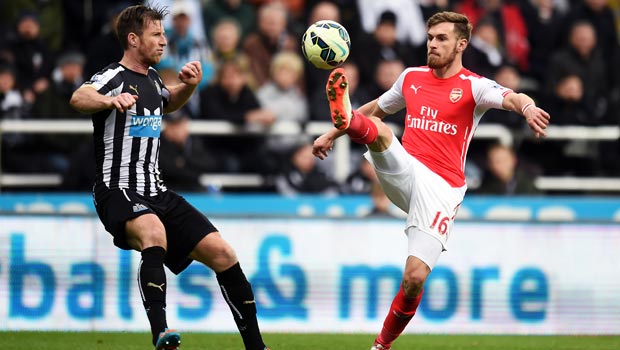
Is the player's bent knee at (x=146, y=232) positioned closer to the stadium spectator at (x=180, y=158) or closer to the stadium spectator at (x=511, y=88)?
the stadium spectator at (x=180, y=158)

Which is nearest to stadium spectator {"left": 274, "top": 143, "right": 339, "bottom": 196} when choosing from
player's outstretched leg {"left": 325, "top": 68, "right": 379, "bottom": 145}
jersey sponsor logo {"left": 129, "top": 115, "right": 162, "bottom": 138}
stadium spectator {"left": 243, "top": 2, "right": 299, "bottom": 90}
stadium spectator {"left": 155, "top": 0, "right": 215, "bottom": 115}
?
stadium spectator {"left": 243, "top": 2, "right": 299, "bottom": 90}

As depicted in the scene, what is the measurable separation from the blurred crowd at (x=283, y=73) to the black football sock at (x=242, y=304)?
15.9 ft

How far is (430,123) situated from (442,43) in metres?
0.59

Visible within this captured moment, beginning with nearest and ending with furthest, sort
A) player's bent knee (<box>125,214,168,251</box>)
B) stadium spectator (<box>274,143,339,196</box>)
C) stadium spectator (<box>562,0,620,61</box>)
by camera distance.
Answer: player's bent knee (<box>125,214,168,251</box>), stadium spectator (<box>274,143,339,196</box>), stadium spectator (<box>562,0,620,61</box>)

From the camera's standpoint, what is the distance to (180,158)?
42.9 ft

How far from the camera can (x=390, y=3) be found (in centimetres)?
1488

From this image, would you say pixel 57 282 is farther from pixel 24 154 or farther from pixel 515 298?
pixel 515 298

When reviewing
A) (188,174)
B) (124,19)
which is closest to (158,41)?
(124,19)

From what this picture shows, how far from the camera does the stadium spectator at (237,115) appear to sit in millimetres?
13625

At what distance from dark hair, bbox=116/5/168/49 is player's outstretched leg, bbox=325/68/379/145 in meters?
1.36

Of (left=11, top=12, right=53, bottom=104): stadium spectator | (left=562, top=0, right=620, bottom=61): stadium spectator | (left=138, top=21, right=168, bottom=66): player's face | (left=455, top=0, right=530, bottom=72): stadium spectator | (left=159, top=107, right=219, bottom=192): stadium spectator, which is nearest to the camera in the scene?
(left=138, top=21, right=168, bottom=66): player's face

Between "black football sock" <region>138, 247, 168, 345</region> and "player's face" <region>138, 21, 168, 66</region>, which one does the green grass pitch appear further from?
"player's face" <region>138, 21, 168, 66</region>

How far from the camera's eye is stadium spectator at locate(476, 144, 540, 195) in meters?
13.6

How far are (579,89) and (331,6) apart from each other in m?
3.16
